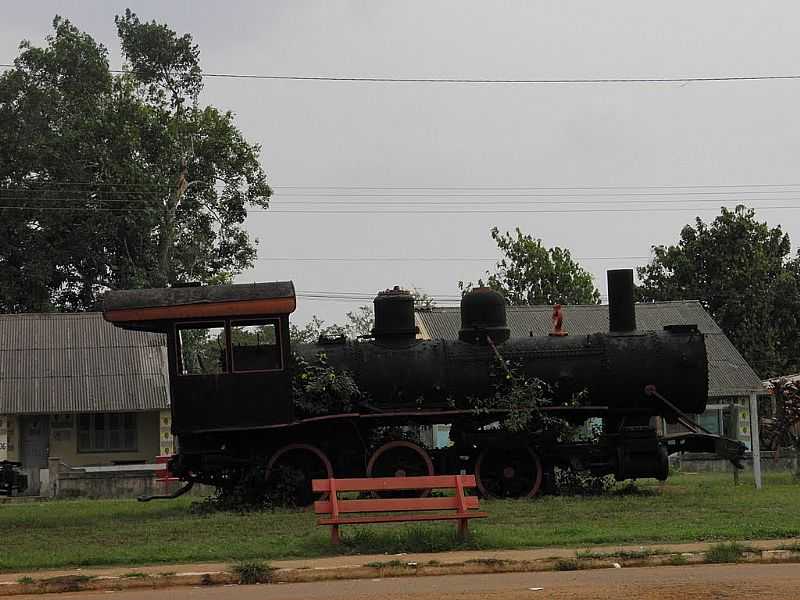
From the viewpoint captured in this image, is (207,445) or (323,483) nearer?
(323,483)

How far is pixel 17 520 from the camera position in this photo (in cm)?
1795

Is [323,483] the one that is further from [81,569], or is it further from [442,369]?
[442,369]

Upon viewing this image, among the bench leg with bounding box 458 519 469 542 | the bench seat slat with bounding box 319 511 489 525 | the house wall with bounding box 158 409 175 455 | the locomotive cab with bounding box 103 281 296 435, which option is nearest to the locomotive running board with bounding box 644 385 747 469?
the locomotive cab with bounding box 103 281 296 435

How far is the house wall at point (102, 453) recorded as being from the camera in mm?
34688

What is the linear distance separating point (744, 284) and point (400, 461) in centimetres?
3378

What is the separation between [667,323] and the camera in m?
35.6

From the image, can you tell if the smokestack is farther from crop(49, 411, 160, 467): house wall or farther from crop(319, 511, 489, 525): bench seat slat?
crop(49, 411, 160, 467): house wall

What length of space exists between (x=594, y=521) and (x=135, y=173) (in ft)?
117

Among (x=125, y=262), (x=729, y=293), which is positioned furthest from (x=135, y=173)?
→ (x=729, y=293)

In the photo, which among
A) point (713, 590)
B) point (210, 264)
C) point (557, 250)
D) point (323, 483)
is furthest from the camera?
point (557, 250)

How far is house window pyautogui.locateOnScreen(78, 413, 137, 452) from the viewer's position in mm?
34969

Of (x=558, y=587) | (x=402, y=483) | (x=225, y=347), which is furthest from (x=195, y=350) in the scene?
(x=558, y=587)

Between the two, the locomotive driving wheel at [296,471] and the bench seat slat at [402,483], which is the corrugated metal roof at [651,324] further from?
the bench seat slat at [402,483]

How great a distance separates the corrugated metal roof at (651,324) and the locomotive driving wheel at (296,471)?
16.1m
